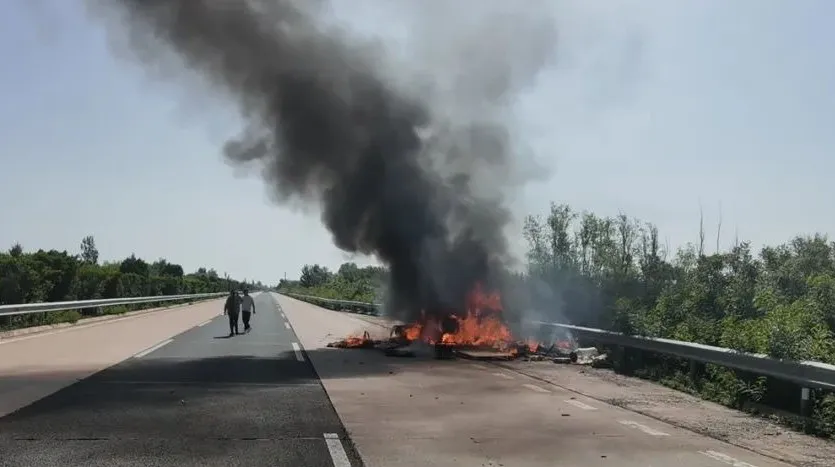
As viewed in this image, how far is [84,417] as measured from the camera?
7.86 meters

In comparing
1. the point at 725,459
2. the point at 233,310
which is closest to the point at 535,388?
the point at 725,459

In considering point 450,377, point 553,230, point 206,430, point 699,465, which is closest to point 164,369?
point 450,377

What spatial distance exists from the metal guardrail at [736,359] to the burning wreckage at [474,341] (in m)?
1.56

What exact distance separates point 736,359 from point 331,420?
5249mm

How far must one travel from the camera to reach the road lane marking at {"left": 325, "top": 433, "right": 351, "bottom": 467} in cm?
597

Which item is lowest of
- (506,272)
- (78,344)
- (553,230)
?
(78,344)

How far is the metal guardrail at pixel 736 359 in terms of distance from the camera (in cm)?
792

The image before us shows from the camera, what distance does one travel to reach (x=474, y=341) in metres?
17.6

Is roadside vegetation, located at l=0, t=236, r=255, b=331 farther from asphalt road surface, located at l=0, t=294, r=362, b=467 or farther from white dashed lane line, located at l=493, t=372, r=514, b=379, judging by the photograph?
white dashed lane line, located at l=493, t=372, r=514, b=379

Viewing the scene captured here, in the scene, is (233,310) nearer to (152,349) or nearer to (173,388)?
(152,349)

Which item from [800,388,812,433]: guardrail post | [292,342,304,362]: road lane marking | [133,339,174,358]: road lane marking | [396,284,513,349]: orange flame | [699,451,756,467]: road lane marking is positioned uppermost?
[396,284,513,349]: orange flame

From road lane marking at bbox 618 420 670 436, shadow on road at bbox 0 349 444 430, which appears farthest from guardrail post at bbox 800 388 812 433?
shadow on road at bbox 0 349 444 430

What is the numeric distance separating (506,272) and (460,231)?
5.67 ft

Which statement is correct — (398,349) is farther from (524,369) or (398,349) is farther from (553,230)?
(553,230)
